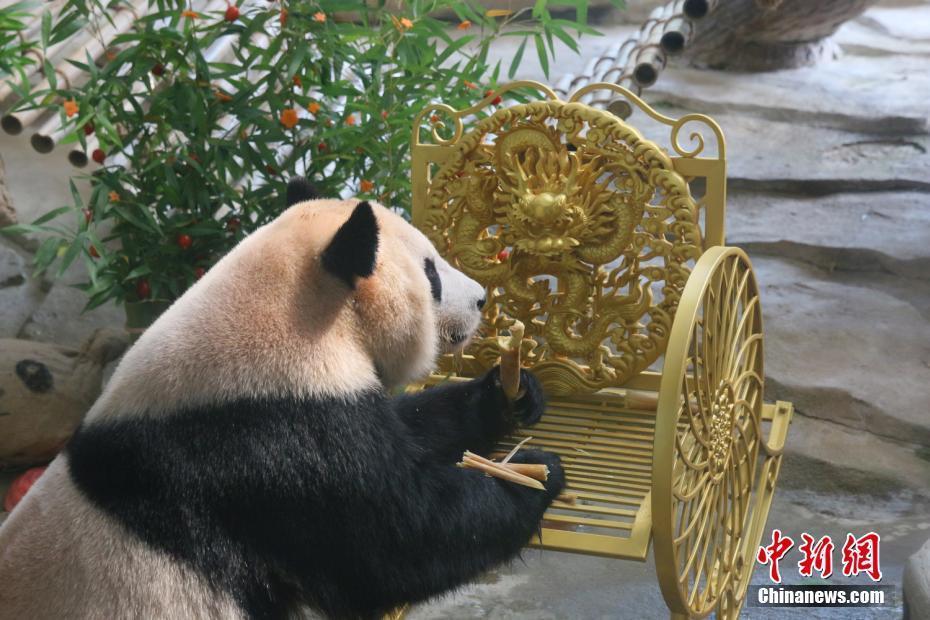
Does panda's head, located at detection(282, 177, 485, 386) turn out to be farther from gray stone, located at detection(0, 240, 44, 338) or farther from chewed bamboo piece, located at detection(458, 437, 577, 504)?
gray stone, located at detection(0, 240, 44, 338)

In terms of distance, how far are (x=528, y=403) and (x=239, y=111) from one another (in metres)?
1.16

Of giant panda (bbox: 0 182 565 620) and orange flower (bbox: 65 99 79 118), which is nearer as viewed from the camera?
giant panda (bbox: 0 182 565 620)

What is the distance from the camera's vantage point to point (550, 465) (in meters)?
1.83

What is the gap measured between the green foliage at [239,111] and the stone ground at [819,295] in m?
1.15

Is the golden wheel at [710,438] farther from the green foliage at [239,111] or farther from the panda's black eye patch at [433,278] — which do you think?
the green foliage at [239,111]

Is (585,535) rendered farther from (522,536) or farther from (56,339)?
(56,339)

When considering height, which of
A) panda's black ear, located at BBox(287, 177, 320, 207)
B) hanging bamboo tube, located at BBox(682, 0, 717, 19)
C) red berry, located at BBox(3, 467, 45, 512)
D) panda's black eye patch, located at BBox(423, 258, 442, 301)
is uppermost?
hanging bamboo tube, located at BBox(682, 0, 717, 19)

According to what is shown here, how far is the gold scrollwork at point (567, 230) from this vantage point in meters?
2.12

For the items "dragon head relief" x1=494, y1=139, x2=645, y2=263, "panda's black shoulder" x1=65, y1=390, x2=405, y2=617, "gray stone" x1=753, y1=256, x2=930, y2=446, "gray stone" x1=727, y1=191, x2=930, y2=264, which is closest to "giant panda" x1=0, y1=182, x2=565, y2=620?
"panda's black shoulder" x1=65, y1=390, x2=405, y2=617

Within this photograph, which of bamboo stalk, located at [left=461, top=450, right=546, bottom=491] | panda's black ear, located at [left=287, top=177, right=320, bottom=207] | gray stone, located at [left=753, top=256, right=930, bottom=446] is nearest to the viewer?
bamboo stalk, located at [left=461, top=450, right=546, bottom=491]

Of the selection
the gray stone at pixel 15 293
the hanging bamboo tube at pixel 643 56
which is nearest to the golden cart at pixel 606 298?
the hanging bamboo tube at pixel 643 56

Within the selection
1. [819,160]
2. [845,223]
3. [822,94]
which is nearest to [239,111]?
[845,223]

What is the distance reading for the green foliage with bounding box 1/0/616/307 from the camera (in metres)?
2.60

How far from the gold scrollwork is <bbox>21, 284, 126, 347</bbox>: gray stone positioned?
1.98 meters
